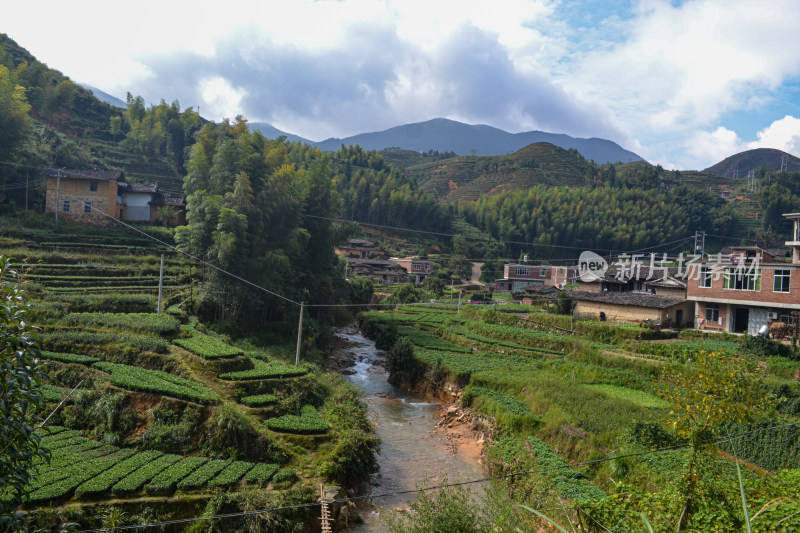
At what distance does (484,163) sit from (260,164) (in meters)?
115

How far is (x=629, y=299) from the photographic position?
31453 mm

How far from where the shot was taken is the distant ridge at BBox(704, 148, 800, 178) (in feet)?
587

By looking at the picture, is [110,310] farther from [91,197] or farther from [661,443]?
[661,443]

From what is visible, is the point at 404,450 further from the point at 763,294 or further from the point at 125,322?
the point at 763,294

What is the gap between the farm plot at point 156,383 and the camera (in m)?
14.2

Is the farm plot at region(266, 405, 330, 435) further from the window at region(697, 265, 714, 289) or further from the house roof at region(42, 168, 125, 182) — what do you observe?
the house roof at region(42, 168, 125, 182)

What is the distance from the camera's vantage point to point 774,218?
88.4m

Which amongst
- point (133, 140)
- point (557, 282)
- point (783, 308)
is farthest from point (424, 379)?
point (133, 140)

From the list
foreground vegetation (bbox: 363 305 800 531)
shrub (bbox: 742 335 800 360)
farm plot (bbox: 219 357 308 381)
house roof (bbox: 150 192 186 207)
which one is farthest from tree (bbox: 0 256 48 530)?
house roof (bbox: 150 192 186 207)

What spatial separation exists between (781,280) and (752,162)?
20410 cm

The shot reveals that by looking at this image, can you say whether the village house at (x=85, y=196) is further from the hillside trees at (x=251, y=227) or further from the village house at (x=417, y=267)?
the village house at (x=417, y=267)

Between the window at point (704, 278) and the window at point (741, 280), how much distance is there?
91 centimetres

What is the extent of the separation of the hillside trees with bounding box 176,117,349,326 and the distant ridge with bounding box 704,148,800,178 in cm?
19698

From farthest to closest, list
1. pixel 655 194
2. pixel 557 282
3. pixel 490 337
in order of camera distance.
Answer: pixel 655 194
pixel 557 282
pixel 490 337
